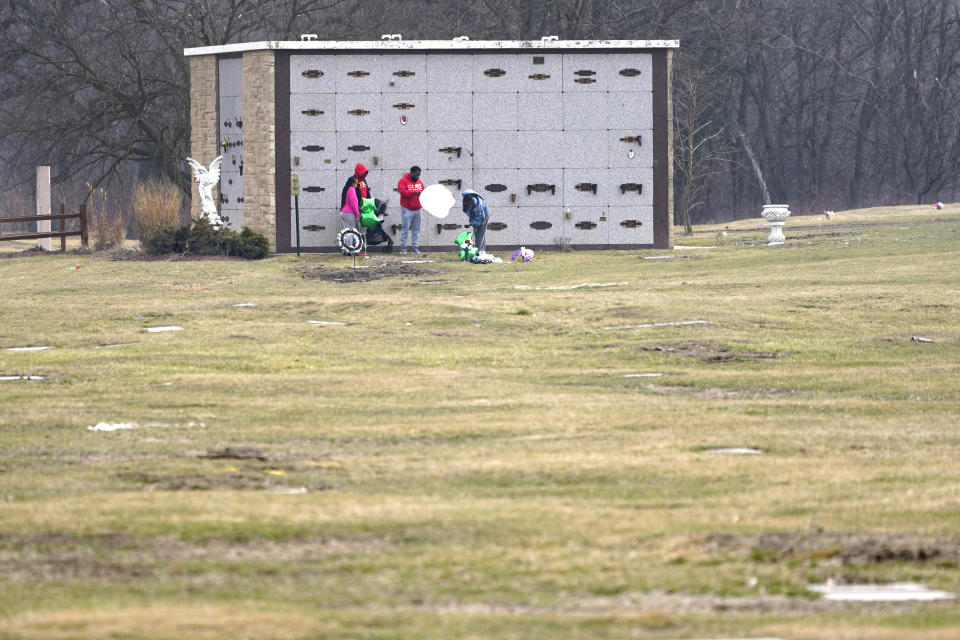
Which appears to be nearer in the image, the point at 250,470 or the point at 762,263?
the point at 250,470

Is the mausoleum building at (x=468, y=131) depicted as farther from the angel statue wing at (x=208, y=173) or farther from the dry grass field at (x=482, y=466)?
the dry grass field at (x=482, y=466)

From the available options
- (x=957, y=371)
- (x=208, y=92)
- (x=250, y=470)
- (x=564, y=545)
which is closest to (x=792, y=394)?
(x=957, y=371)

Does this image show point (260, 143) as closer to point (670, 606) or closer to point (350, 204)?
point (350, 204)

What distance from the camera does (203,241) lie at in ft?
102

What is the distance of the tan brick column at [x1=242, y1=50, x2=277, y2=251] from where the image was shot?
32.5 m

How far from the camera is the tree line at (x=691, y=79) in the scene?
42.1 meters

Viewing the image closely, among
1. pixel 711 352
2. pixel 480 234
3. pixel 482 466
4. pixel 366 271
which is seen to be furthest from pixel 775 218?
pixel 482 466

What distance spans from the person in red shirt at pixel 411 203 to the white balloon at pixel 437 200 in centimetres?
47

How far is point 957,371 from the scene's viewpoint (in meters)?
14.1

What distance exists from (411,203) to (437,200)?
100 centimetres

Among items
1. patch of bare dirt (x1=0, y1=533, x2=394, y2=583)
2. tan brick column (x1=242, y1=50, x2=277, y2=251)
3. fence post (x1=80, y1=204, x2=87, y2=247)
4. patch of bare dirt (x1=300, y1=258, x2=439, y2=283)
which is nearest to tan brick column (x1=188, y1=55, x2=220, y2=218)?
tan brick column (x1=242, y1=50, x2=277, y2=251)

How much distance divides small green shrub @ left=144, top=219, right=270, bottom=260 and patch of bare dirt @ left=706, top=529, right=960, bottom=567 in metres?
25.0

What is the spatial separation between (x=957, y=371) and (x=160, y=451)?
26.1 ft

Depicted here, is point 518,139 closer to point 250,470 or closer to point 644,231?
point 644,231
